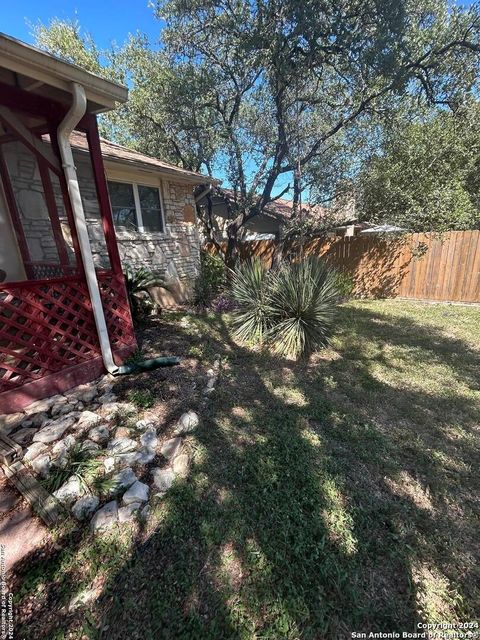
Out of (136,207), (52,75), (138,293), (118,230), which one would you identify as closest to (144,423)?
(138,293)

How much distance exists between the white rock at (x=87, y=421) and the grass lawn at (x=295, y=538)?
3.15ft

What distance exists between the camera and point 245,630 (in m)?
1.39

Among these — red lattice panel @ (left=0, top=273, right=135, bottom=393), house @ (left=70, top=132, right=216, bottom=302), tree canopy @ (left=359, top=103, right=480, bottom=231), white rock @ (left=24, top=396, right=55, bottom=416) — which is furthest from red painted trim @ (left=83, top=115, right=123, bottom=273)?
tree canopy @ (left=359, top=103, right=480, bottom=231)

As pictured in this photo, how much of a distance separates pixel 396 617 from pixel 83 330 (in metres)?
3.61

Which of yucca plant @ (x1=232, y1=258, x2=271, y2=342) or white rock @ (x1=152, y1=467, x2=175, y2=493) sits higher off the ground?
yucca plant @ (x1=232, y1=258, x2=271, y2=342)

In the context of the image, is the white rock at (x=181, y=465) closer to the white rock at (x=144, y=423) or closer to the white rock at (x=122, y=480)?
the white rock at (x=122, y=480)

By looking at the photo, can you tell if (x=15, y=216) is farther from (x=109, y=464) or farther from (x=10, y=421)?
(x=109, y=464)

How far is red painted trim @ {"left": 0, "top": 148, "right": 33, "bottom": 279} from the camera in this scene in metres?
4.14

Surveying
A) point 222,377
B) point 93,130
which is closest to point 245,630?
point 222,377

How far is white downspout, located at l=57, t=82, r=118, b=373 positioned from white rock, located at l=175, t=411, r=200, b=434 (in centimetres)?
126

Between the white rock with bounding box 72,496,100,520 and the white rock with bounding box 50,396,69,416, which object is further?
the white rock with bounding box 50,396,69,416

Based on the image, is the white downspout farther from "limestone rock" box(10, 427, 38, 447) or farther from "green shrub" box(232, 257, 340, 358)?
"green shrub" box(232, 257, 340, 358)

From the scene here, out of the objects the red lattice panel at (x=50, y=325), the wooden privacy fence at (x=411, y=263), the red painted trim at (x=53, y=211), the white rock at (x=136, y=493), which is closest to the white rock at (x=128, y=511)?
the white rock at (x=136, y=493)

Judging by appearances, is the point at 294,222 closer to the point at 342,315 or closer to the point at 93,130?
the point at 342,315
